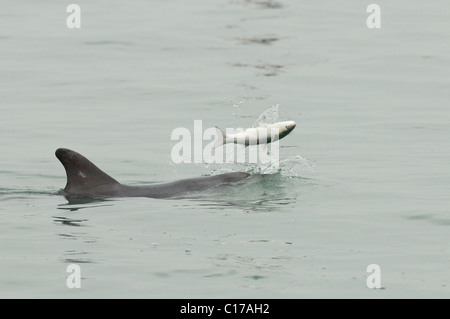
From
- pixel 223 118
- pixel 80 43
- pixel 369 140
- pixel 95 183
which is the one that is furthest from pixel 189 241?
pixel 80 43

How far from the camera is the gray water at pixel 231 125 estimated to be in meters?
13.7

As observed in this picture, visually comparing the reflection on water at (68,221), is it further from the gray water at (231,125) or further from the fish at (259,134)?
the fish at (259,134)

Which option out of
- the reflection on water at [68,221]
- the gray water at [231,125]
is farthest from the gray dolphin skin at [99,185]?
the reflection on water at [68,221]

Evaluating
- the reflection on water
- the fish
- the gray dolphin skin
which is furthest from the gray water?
the fish

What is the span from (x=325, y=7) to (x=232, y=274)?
87.9 ft

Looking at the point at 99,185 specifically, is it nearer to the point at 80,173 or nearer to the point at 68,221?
the point at 80,173

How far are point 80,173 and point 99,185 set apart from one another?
0.38 meters

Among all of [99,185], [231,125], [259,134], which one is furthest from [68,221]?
[231,125]

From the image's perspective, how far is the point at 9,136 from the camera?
23.6 metres

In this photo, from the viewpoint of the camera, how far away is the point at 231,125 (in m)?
25.2

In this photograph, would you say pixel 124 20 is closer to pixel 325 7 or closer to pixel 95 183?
pixel 325 7

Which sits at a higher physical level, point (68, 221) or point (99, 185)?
point (99, 185)
